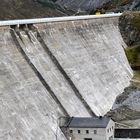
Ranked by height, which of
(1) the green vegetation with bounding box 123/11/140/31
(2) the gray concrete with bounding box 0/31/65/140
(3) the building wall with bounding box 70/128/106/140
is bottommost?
(1) the green vegetation with bounding box 123/11/140/31

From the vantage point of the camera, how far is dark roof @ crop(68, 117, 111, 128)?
4822cm

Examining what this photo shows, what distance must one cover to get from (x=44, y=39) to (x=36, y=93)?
39.3ft

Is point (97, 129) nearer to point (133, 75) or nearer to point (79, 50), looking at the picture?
point (79, 50)

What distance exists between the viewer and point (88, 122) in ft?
160

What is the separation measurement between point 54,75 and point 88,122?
9.96m

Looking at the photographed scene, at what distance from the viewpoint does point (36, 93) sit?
50.4 m

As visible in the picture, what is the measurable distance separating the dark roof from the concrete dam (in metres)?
→ 1.86

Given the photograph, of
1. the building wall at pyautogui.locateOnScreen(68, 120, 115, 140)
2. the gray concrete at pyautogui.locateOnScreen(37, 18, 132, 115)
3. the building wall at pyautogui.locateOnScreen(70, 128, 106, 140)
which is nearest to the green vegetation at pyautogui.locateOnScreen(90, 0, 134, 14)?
the gray concrete at pyautogui.locateOnScreen(37, 18, 132, 115)

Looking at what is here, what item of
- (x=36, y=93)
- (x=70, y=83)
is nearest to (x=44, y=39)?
(x=70, y=83)

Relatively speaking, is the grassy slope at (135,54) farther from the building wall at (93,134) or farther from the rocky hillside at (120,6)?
the building wall at (93,134)

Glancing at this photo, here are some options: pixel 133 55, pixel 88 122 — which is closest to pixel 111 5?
pixel 133 55

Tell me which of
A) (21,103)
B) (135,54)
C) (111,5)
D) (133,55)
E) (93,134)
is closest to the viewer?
(21,103)

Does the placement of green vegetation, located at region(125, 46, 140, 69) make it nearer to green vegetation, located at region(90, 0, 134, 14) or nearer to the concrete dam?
the concrete dam

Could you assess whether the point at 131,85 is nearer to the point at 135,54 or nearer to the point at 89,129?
the point at 135,54
